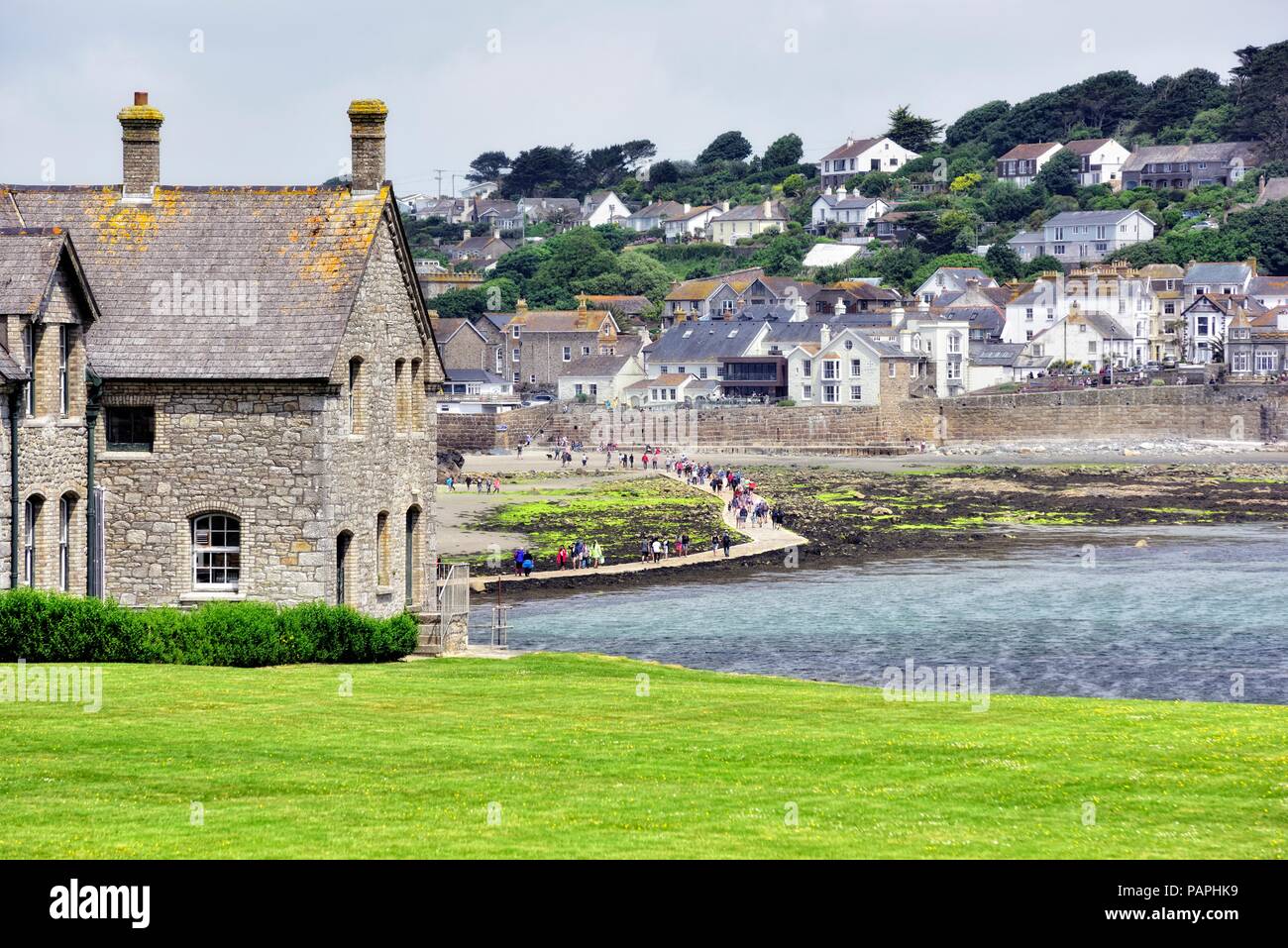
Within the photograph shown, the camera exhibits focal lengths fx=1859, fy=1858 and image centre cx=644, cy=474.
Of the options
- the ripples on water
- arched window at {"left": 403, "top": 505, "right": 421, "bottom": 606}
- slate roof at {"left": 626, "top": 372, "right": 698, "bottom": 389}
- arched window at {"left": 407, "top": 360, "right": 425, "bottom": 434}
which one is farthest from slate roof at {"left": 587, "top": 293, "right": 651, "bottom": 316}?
arched window at {"left": 403, "top": 505, "right": 421, "bottom": 606}

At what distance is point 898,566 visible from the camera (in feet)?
212

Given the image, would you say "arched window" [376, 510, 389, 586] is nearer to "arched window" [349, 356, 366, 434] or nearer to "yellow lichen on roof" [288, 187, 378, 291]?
"arched window" [349, 356, 366, 434]

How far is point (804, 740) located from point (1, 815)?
→ 26.9 ft

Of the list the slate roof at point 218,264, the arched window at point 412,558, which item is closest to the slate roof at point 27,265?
the slate roof at point 218,264

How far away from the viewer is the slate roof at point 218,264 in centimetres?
2848

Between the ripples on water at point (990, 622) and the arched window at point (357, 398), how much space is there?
553 inches

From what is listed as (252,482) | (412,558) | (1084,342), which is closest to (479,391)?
(1084,342)

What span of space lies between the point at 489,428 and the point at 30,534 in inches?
4193

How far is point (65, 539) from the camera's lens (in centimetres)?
2756

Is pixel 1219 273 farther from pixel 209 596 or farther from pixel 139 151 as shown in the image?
pixel 209 596

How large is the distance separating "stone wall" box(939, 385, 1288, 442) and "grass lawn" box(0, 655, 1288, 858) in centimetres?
10997

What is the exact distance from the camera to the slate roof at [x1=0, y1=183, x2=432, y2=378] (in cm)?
2848
